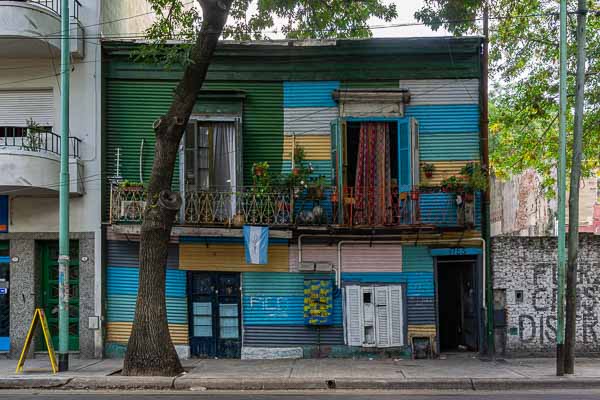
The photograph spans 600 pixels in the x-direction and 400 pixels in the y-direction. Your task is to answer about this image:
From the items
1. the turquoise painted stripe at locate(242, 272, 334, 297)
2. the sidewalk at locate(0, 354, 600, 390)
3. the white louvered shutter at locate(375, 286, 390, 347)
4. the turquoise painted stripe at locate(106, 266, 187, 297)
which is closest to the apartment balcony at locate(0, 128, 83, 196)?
the turquoise painted stripe at locate(106, 266, 187, 297)

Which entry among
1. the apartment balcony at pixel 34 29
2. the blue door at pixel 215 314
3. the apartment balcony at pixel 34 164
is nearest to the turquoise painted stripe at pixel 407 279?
the blue door at pixel 215 314

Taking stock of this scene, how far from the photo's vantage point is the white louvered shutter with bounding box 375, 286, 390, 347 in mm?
14188

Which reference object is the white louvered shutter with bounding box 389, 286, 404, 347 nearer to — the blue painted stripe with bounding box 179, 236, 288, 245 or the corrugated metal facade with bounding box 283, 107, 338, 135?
the blue painted stripe with bounding box 179, 236, 288, 245

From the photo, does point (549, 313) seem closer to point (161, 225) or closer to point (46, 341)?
point (161, 225)

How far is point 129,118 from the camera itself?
1483cm

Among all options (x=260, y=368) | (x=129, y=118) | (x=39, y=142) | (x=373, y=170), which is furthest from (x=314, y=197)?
(x=39, y=142)

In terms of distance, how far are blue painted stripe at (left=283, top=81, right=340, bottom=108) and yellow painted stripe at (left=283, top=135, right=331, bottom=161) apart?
784 mm

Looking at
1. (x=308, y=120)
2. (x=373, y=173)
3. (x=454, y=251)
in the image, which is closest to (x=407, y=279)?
(x=454, y=251)

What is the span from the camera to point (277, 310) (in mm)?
14320

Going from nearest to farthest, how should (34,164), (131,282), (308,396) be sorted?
(308,396), (34,164), (131,282)

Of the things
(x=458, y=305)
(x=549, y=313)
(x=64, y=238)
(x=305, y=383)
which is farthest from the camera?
(x=458, y=305)

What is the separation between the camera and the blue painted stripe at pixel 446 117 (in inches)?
576

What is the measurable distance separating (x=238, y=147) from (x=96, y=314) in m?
4.98

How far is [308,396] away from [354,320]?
417 cm
